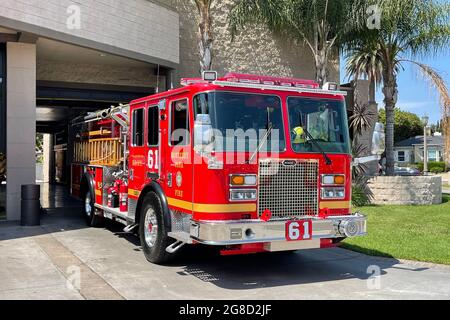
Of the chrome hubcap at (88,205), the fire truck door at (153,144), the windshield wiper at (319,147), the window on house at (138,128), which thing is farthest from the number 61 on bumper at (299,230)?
the chrome hubcap at (88,205)

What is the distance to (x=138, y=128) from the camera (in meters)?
8.34

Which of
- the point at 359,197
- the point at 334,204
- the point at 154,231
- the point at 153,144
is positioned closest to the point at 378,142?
the point at 334,204

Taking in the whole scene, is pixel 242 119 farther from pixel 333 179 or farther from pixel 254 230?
pixel 333 179

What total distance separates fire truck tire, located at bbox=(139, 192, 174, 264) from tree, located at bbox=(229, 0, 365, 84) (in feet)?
32.2

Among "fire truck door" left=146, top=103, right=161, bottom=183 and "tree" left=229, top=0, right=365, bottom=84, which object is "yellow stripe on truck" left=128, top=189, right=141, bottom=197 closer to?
"fire truck door" left=146, top=103, right=161, bottom=183

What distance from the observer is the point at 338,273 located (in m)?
7.06

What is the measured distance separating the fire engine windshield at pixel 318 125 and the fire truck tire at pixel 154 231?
2.17m

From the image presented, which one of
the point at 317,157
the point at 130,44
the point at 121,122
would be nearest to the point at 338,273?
the point at 317,157

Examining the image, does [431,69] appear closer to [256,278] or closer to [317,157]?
[317,157]

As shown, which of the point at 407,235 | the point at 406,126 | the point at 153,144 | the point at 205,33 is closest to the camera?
the point at 153,144

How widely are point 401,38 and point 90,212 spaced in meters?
12.0

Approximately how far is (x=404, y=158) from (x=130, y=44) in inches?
2014

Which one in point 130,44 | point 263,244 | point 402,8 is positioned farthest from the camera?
point 402,8
